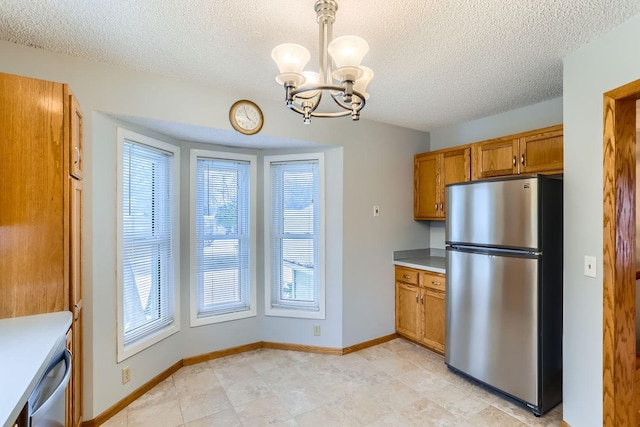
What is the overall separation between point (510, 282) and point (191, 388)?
257 cm

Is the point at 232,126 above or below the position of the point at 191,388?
above

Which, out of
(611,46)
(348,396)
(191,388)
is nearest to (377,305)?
(348,396)

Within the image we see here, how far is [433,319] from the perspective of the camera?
122 inches

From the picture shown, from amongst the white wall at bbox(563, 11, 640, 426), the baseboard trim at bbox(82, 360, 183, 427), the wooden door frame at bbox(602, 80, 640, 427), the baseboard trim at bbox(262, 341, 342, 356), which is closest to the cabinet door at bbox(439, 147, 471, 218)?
the white wall at bbox(563, 11, 640, 426)

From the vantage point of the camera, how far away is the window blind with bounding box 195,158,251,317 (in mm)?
3055

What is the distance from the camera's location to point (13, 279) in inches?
61.4

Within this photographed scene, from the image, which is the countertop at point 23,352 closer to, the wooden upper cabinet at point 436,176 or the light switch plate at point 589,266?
the light switch plate at point 589,266

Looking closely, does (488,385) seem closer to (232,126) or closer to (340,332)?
(340,332)

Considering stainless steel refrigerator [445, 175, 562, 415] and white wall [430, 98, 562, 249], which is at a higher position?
white wall [430, 98, 562, 249]

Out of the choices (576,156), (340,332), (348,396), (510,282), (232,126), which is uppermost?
(232,126)

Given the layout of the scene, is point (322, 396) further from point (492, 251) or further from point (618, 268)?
point (618, 268)

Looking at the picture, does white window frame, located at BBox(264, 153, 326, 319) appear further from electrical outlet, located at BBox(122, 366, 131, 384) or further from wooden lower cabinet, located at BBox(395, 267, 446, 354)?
electrical outlet, located at BBox(122, 366, 131, 384)

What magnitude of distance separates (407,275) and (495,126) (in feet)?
5.79

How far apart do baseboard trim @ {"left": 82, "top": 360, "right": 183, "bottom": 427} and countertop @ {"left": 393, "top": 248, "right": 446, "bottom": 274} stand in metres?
2.39
